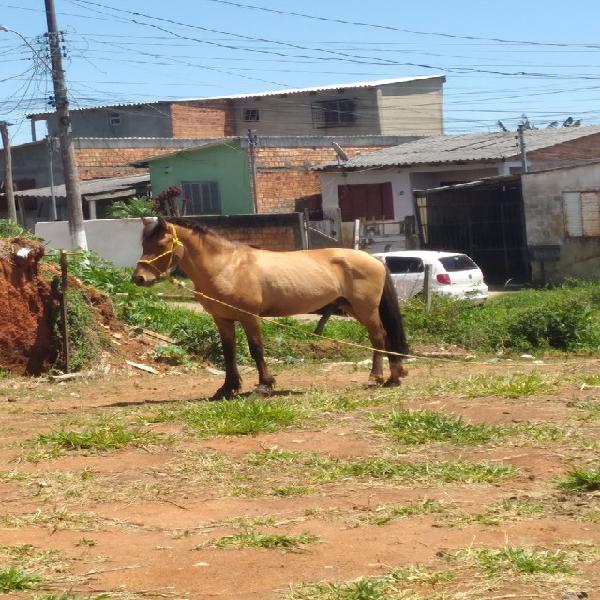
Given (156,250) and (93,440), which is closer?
(93,440)

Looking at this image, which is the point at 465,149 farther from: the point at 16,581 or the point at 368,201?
the point at 16,581

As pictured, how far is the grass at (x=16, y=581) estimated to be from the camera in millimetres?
5742

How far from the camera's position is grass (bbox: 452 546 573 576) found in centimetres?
581

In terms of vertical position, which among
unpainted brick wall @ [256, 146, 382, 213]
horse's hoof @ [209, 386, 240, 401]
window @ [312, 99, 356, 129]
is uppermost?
window @ [312, 99, 356, 129]

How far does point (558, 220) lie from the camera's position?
30.8 metres

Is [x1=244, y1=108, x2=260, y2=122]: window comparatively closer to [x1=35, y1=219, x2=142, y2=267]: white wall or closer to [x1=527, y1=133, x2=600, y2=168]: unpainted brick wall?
[x1=527, y1=133, x2=600, y2=168]: unpainted brick wall

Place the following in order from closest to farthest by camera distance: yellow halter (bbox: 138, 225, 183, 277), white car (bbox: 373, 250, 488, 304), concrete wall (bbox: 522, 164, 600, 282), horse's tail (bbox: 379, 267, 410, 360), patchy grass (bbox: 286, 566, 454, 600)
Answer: patchy grass (bbox: 286, 566, 454, 600)
yellow halter (bbox: 138, 225, 183, 277)
horse's tail (bbox: 379, 267, 410, 360)
white car (bbox: 373, 250, 488, 304)
concrete wall (bbox: 522, 164, 600, 282)

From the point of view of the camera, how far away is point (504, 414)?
402 inches

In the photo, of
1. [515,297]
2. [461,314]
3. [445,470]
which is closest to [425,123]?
[515,297]

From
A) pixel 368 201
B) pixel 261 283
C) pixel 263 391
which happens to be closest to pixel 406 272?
pixel 261 283

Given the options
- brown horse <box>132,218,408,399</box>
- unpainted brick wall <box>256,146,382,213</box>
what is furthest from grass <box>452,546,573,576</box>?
unpainted brick wall <box>256,146,382,213</box>

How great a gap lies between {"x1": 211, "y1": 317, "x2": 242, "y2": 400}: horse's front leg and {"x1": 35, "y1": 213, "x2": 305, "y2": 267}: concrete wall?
17576mm

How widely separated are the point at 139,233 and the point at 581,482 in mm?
26731

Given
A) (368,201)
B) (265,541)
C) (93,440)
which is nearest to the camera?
(265,541)
